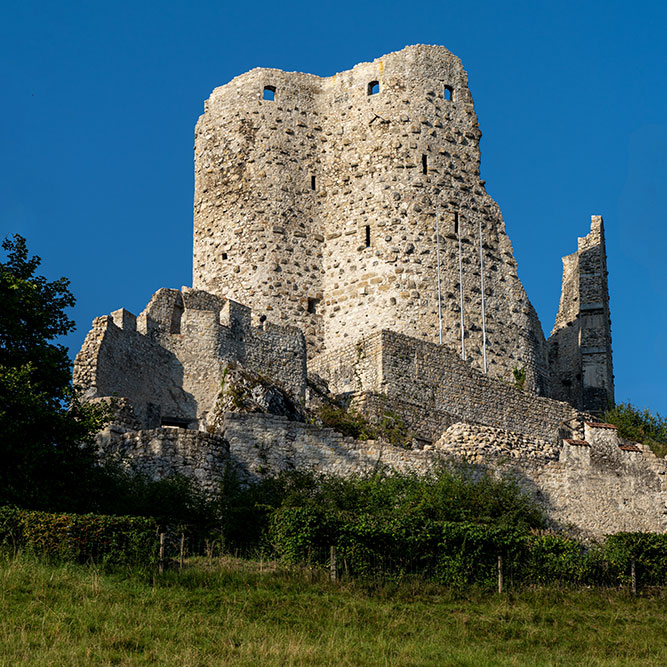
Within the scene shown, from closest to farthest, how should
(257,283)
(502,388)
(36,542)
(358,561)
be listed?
(36,542)
(358,561)
(502,388)
(257,283)

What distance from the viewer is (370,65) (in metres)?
41.6

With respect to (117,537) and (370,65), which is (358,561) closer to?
(117,537)

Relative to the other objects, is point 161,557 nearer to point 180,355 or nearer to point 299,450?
point 299,450

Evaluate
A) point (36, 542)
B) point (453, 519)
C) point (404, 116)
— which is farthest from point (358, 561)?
point (404, 116)

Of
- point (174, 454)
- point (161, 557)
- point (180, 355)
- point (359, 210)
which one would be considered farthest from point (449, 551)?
point (359, 210)

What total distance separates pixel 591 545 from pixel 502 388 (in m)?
8.30

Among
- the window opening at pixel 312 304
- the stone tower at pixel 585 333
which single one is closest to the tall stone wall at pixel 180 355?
the window opening at pixel 312 304

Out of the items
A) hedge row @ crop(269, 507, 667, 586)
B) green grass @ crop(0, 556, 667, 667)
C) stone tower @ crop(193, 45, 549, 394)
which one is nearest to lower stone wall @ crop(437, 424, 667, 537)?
hedge row @ crop(269, 507, 667, 586)

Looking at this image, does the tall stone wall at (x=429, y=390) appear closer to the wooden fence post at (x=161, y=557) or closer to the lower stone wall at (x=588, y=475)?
the lower stone wall at (x=588, y=475)

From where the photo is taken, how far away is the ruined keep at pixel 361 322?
2912 centimetres

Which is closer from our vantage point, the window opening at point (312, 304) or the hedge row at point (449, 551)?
the hedge row at point (449, 551)

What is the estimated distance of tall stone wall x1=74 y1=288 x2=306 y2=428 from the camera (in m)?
30.3

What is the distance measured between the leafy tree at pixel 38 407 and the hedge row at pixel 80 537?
1.53 metres

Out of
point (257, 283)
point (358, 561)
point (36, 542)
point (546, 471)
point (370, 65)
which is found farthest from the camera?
point (370, 65)
